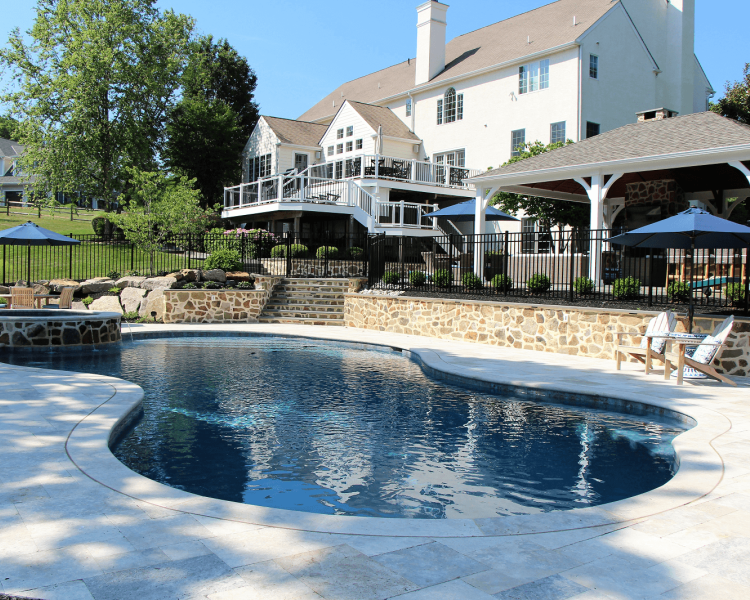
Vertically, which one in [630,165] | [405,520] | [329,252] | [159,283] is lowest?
[405,520]

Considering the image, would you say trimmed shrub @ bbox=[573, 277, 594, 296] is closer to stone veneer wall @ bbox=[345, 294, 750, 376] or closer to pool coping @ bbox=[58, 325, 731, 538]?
stone veneer wall @ bbox=[345, 294, 750, 376]

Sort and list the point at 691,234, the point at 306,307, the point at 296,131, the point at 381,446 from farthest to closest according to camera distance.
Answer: the point at 296,131 → the point at 306,307 → the point at 691,234 → the point at 381,446

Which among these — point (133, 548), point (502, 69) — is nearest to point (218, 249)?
point (502, 69)

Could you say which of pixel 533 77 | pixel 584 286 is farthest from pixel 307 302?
pixel 533 77

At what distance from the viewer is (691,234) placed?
10.1 meters

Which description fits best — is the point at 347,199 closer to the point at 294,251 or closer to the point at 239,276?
the point at 294,251

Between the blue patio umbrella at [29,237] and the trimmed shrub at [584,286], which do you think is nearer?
the trimmed shrub at [584,286]

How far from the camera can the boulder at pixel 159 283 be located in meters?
19.1

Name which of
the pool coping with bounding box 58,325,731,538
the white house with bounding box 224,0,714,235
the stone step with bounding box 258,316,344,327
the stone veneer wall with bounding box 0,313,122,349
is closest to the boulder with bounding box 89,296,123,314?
the stone step with bounding box 258,316,344,327

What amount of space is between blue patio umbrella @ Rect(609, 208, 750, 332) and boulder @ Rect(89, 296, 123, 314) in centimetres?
1500

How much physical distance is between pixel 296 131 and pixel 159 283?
20.3 metres

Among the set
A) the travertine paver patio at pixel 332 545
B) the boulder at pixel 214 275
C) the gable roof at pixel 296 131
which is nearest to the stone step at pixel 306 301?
the boulder at pixel 214 275

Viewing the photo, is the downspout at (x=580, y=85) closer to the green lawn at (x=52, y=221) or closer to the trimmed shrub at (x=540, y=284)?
the trimmed shrub at (x=540, y=284)

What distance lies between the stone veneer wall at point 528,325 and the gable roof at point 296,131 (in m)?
20.6
